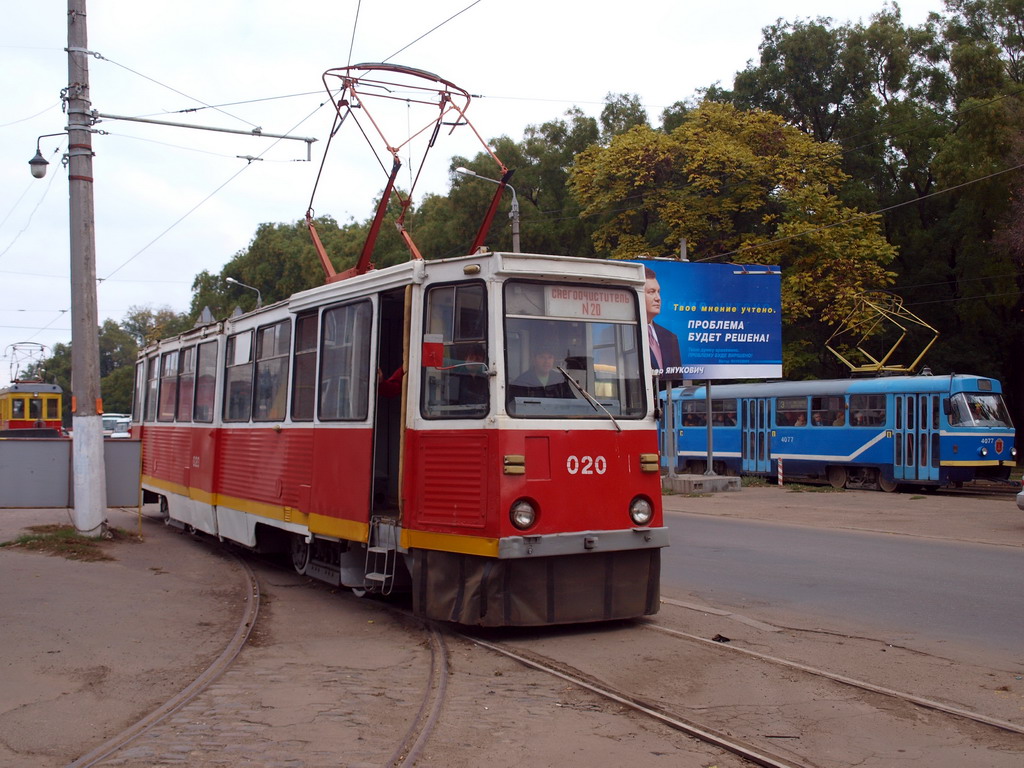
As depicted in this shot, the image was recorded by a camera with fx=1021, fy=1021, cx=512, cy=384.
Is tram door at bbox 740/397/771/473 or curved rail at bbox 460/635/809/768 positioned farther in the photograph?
tram door at bbox 740/397/771/473

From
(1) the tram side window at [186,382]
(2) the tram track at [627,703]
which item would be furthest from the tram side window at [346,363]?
(1) the tram side window at [186,382]

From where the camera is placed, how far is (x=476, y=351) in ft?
26.3

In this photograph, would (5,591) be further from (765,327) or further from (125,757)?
(765,327)

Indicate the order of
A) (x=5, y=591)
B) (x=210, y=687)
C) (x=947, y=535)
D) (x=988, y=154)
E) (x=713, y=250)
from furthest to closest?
(x=713, y=250), (x=988, y=154), (x=947, y=535), (x=5, y=591), (x=210, y=687)

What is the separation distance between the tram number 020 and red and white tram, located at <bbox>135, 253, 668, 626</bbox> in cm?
1

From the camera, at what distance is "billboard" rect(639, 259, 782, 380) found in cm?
2573

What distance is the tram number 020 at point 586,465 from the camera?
7.98 meters

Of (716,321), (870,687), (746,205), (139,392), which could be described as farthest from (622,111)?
(870,687)

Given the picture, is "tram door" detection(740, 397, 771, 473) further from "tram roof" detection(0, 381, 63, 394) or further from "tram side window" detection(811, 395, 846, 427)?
"tram roof" detection(0, 381, 63, 394)

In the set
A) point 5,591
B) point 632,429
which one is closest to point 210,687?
point 632,429

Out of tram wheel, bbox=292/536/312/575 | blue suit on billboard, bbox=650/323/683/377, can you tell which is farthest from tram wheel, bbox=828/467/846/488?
tram wheel, bbox=292/536/312/575

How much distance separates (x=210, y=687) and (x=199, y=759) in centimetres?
155

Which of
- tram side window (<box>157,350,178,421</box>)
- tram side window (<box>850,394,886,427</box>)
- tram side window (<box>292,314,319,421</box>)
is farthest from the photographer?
tram side window (<box>850,394,886,427</box>)

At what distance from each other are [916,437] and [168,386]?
17948 millimetres
